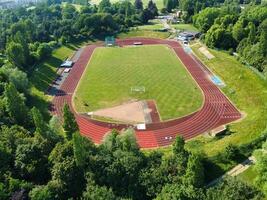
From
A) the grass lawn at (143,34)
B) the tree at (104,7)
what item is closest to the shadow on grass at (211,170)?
the grass lawn at (143,34)

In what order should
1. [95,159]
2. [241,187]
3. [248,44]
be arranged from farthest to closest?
1. [248,44]
2. [95,159]
3. [241,187]

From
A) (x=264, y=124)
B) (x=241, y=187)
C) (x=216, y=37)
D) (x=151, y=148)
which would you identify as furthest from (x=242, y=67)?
(x=241, y=187)

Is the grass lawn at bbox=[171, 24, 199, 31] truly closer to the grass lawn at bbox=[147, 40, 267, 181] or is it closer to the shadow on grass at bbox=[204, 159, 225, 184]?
the grass lawn at bbox=[147, 40, 267, 181]

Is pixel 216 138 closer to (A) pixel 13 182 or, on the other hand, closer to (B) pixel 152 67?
(A) pixel 13 182

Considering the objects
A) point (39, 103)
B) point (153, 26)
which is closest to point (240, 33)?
point (153, 26)

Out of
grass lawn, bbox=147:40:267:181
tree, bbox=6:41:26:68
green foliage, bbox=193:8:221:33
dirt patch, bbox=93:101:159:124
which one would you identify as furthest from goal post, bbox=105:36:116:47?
dirt patch, bbox=93:101:159:124

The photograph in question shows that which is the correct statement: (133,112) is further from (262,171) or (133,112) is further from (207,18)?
(207,18)

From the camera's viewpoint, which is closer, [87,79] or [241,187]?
[241,187]
